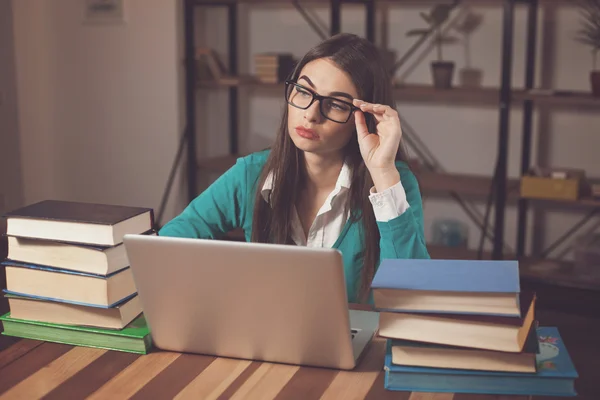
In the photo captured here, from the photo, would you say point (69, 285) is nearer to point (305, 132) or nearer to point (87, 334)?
point (87, 334)

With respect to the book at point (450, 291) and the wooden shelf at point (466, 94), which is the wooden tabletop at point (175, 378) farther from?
the wooden shelf at point (466, 94)

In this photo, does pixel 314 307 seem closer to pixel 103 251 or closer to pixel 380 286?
pixel 380 286

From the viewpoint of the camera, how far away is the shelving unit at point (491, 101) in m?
3.49

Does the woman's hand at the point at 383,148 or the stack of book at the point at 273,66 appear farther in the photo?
the stack of book at the point at 273,66

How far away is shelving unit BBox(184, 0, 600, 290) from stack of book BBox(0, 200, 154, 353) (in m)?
2.37

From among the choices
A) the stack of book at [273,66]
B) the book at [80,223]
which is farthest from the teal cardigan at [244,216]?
the stack of book at [273,66]

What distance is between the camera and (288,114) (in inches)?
70.4

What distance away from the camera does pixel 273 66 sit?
403 cm

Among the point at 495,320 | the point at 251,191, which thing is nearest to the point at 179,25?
the point at 251,191

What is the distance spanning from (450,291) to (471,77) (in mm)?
2839

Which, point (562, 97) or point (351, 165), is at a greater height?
point (562, 97)

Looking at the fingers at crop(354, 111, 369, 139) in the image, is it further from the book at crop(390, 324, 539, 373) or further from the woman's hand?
the book at crop(390, 324, 539, 373)

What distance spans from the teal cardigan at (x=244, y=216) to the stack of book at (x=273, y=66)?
202cm

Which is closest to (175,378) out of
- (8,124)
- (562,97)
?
(562,97)
